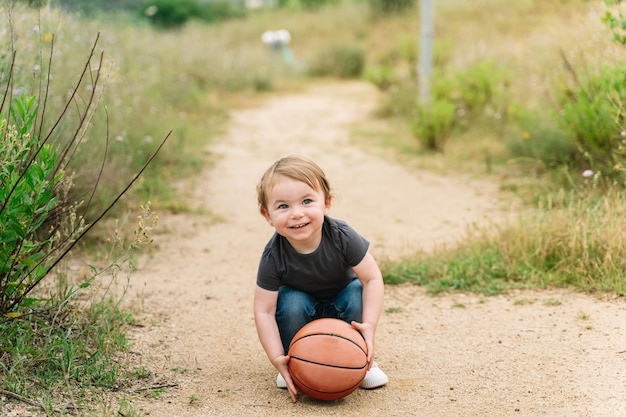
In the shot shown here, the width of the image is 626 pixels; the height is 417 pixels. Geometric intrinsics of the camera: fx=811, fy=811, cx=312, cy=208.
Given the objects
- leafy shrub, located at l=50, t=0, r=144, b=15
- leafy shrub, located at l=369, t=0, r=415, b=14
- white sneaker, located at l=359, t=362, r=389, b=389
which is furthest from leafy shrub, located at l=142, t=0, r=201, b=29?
white sneaker, located at l=359, t=362, r=389, b=389

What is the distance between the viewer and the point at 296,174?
3654 mm

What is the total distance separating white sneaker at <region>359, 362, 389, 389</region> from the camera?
3.80 meters

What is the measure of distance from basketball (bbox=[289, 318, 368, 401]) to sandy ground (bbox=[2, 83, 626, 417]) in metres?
0.11

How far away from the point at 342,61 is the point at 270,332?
16.1 m

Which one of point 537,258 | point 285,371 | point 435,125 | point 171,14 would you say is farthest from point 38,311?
point 171,14

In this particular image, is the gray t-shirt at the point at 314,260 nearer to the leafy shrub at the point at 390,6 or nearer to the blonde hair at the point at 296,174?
the blonde hair at the point at 296,174

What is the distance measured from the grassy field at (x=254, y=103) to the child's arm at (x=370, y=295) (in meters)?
1.09

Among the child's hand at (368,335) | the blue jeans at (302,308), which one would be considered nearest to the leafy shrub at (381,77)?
→ the blue jeans at (302,308)

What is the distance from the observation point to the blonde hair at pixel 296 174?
3.66 meters

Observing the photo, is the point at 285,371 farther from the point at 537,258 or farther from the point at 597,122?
the point at 597,122

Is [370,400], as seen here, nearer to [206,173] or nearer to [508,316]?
[508,316]

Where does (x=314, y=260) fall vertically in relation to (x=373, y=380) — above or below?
above

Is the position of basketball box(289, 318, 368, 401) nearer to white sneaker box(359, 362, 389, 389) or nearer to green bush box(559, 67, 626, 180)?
white sneaker box(359, 362, 389, 389)

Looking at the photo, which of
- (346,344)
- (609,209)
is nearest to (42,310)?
(346,344)
